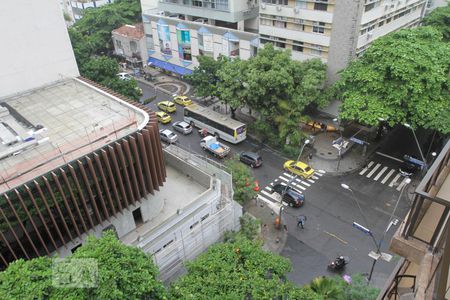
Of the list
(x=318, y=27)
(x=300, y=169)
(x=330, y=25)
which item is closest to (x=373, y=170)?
(x=300, y=169)

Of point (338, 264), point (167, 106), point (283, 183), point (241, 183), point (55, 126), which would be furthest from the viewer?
point (167, 106)

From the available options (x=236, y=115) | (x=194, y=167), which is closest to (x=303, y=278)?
(x=194, y=167)

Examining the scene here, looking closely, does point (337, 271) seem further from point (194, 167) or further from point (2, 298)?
point (2, 298)

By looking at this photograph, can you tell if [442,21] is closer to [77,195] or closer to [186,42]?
[186,42]

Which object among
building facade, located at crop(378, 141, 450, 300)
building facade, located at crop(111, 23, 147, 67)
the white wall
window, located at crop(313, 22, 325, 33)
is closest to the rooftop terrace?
the white wall

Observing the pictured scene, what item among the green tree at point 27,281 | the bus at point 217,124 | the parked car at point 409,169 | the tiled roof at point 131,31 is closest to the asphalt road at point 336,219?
the parked car at point 409,169

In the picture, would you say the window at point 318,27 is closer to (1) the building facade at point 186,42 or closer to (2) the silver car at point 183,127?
(1) the building facade at point 186,42
